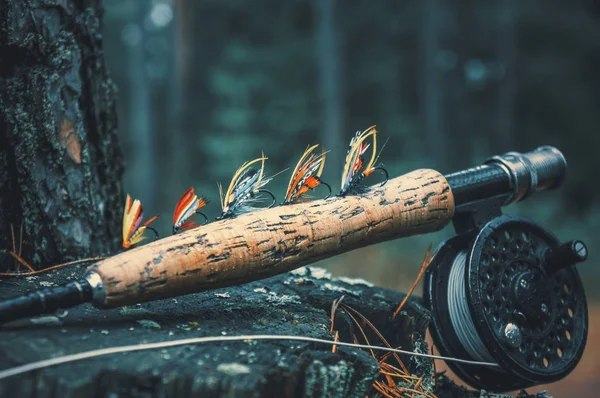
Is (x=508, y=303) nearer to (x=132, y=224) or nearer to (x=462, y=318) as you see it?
(x=462, y=318)

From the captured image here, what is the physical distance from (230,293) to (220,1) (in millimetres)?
15114

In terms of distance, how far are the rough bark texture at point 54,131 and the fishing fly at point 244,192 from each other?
79 cm

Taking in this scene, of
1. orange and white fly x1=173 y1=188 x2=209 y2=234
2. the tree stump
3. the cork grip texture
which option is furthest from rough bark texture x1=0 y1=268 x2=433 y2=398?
orange and white fly x1=173 y1=188 x2=209 y2=234

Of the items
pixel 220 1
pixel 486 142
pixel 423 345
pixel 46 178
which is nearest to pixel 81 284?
pixel 46 178

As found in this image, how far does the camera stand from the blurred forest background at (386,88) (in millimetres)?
12703

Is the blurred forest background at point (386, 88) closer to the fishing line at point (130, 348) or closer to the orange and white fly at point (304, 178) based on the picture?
the orange and white fly at point (304, 178)

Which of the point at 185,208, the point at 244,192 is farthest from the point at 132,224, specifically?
the point at 244,192

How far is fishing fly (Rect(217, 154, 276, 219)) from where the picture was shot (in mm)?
1912

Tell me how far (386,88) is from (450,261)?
45.9 ft

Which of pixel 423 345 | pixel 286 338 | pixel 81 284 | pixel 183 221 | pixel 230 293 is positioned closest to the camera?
pixel 81 284

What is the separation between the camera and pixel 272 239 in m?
1.81

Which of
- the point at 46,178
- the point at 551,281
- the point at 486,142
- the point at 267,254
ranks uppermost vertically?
the point at 46,178

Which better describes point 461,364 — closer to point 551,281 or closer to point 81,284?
point 551,281

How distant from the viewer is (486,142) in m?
15.0
